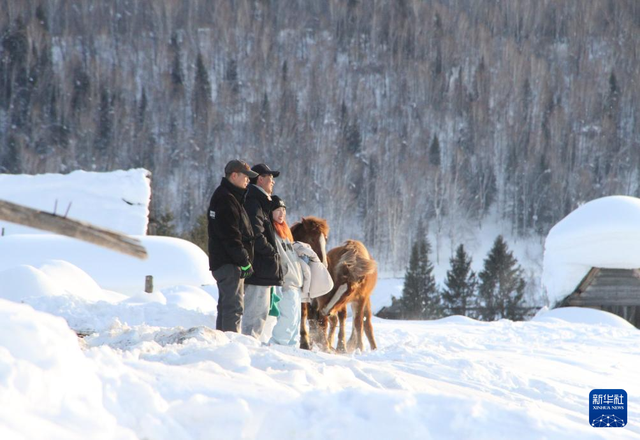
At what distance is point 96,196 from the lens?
24.8 meters

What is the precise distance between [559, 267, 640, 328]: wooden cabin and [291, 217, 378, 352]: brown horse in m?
10.8

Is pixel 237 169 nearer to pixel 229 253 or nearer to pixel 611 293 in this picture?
pixel 229 253

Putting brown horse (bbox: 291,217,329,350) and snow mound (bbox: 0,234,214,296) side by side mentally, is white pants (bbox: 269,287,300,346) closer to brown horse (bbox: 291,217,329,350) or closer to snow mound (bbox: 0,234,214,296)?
brown horse (bbox: 291,217,329,350)

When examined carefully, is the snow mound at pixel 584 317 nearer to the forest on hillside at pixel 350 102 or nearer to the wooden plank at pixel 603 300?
the wooden plank at pixel 603 300

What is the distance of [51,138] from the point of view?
63.6m

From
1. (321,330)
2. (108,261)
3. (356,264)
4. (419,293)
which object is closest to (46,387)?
(321,330)

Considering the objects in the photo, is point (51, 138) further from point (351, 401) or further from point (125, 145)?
point (351, 401)

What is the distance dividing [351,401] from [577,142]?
64721mm

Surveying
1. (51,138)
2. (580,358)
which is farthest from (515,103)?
(580,358)

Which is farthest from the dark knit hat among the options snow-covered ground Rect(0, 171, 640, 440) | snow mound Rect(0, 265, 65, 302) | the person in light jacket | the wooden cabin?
the wooden cabin

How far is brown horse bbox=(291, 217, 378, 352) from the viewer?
319 inches

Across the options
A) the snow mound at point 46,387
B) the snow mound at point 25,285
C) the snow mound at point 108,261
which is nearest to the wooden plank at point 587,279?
the snow mound at point 108,261

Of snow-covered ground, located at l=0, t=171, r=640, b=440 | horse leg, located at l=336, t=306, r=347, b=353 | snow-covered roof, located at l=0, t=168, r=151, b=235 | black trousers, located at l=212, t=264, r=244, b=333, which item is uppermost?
snow-covered roof, located at l=0, t=168, r=151, b=235

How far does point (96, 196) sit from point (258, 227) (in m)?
19.7
